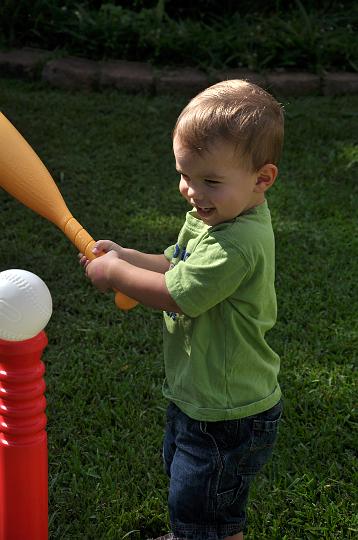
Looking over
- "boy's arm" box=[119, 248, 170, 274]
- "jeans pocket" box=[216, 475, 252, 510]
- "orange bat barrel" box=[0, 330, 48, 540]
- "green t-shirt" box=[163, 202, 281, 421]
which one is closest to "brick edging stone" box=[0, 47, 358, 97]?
"boy's arm" box=[119, 248, 170, 274]

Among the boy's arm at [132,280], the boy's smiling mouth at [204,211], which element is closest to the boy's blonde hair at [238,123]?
the boy's smiling mouth at [204,211]

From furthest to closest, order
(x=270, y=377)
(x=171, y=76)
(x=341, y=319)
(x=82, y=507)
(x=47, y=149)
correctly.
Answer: (x=171, y=76), (x=47, y=149), (x=341, y=319), (x=82, y=507), (x=270, y=377)

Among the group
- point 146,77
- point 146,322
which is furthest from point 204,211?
point 146,77

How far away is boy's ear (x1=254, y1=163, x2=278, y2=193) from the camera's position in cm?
161

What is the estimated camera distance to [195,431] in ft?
A: 5.67

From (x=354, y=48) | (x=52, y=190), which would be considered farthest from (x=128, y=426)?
(x=354, y=48)

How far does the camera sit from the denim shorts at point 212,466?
172 cm

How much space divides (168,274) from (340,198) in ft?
7.40

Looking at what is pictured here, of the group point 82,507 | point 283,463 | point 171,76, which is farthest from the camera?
point 171,76

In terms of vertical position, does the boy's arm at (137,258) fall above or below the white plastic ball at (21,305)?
below

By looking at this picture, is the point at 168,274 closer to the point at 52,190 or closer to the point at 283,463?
the point at 52,190

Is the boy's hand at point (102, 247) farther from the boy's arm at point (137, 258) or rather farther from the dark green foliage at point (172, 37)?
the dark green foliage at point (172, 37)

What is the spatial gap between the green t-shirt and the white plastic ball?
0.25 meters

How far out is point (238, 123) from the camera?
61.1 inches
